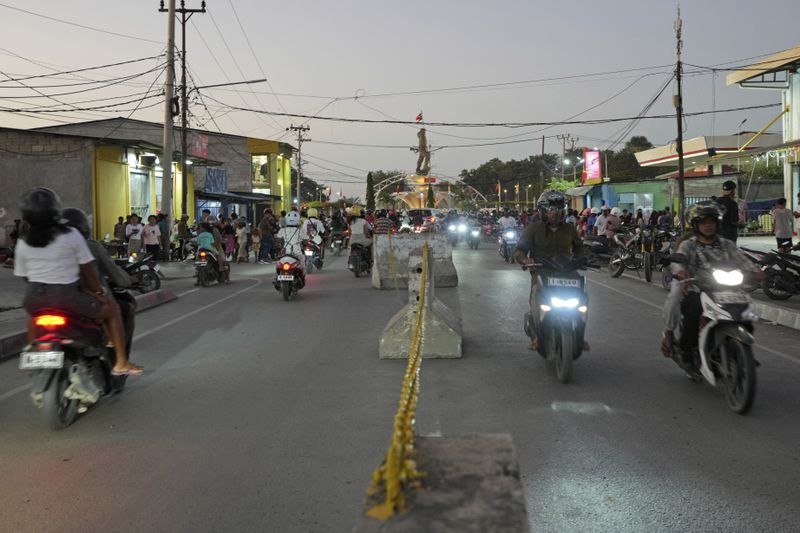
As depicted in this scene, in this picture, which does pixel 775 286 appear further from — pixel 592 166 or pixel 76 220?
pixel 592 166

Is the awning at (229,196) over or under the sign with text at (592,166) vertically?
under

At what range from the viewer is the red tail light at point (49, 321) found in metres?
5.66

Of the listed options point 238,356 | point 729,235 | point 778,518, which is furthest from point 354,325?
point 778,518

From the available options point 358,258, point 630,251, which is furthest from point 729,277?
point 358,258

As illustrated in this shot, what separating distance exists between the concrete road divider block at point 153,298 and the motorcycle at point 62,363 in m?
7.78

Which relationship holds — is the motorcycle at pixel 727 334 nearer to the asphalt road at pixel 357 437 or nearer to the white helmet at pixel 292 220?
the asphalt road at pixel 357 437

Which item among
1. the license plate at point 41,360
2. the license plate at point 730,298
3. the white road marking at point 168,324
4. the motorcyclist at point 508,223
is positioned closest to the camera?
the license plate at point 41,360

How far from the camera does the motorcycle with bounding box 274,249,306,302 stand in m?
14.2

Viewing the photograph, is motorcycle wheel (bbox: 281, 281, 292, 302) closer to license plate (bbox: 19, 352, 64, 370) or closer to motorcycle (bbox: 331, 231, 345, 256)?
license plate (bbox: 19, 352, 64, 370)

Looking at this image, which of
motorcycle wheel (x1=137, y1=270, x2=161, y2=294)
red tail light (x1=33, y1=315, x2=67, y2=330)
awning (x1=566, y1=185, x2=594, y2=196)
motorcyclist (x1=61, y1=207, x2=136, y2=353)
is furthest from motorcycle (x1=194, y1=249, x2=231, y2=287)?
awning (x1=566, y1=185, x2=594, y2=196)

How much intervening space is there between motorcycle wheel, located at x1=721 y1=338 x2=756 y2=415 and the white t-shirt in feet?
16.6

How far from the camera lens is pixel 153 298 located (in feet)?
48.3

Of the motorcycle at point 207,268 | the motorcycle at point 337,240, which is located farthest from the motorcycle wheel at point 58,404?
the motorcycle at point 337,240

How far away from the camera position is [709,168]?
5072cm
